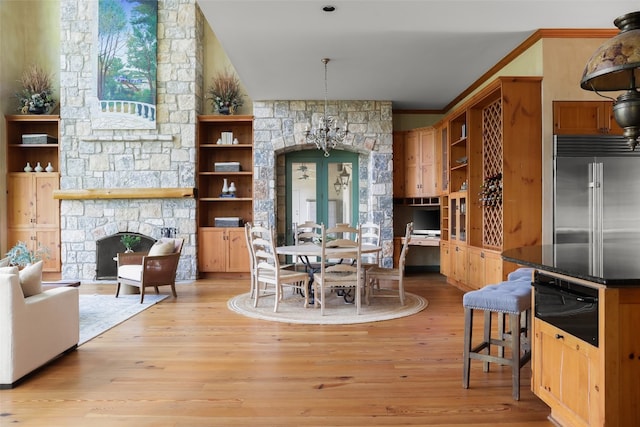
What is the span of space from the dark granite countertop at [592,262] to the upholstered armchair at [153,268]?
4.42m

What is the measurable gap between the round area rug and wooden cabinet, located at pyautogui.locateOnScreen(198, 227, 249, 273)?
1.87 m

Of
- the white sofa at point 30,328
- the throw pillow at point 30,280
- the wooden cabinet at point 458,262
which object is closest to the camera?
the white sofa at point 30,328

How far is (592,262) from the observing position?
2.14 m

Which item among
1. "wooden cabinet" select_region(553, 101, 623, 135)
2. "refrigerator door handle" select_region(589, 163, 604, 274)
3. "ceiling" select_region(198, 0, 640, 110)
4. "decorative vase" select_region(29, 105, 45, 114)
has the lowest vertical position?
"refrigerator door handle" select_region(589, 163, 604, 274)

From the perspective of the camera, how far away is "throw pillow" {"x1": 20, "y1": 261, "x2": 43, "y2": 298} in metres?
3.10

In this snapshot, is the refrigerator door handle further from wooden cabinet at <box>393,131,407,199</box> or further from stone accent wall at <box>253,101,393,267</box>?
wooden cabinet at <box>393,131,407,199</box>

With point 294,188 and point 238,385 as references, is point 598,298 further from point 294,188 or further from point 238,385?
point 294,188

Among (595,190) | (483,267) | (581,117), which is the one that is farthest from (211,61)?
(595,190)

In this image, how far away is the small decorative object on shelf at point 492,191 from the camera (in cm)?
502

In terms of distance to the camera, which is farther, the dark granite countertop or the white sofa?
the white sofa

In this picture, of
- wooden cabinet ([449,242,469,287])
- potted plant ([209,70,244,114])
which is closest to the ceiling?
potted plant ([209,70,244,114])

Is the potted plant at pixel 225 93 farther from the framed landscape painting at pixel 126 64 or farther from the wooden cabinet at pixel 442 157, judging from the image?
the wooden cabinet at pixel 442 157

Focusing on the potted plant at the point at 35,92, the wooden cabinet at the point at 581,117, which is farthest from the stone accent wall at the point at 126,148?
the wooden cabinet at the point at 581,117

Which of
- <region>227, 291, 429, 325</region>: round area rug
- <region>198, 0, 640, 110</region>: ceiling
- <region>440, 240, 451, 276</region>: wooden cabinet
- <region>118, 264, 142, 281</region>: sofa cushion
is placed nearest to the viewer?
<region>198, 0, 640, 110</region>: ceiling
